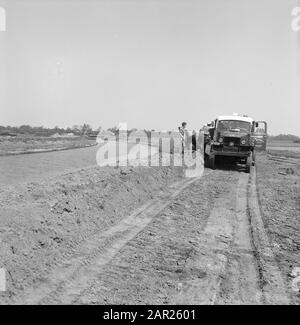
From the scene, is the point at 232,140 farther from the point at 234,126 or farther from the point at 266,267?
the point at 266,267

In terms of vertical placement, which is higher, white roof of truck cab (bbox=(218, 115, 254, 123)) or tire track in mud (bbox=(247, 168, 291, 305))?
white roof of truck cab (bbox=(218, 115, 254, 123))

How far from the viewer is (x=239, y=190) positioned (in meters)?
14.1

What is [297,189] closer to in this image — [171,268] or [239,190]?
[239,190]

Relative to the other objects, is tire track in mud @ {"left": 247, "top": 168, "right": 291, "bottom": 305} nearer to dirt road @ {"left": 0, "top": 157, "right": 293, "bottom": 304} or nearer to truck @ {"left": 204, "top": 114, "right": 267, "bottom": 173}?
dirt road @ {"left": 0, "top": 157, "right": 293, "bottom": 304}

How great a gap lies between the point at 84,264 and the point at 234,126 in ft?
53.1

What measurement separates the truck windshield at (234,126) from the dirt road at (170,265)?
11164 millimetres

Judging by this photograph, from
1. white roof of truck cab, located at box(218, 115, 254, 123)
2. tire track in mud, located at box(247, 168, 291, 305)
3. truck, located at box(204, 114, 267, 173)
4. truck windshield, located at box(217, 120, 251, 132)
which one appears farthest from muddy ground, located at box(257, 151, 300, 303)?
white roof of truck cab, located at box(218, 115, 254, 123)

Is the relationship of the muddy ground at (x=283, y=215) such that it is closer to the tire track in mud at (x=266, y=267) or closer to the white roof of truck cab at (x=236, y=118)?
the tire track in mud at (x=266, y=267)

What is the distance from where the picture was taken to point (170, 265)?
20.1 feet

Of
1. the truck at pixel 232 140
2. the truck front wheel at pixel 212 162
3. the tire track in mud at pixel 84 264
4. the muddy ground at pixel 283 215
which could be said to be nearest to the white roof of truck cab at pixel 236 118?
the truck at pixel 232 140

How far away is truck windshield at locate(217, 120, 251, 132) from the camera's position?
2078 centimetres

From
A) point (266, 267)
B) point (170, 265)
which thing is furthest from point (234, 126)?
point (170, 265)

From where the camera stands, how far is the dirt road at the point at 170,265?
5.03m

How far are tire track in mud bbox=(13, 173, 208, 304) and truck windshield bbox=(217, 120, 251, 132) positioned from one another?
12119 millimetres
